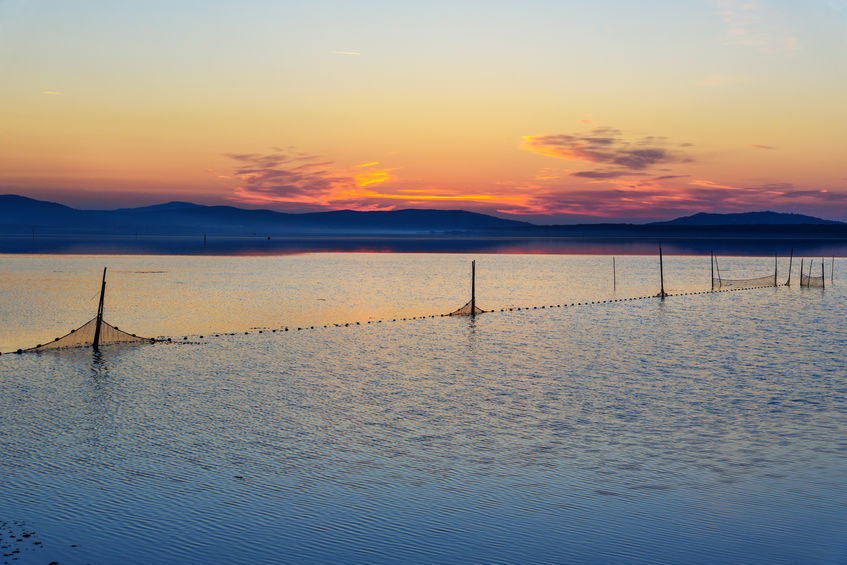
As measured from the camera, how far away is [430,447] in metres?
15.4

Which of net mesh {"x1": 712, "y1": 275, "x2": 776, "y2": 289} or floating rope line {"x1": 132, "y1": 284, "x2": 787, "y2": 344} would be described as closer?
floating rope line {"x1": 132, "y1": 284, "x2": 787, "y2": 344}

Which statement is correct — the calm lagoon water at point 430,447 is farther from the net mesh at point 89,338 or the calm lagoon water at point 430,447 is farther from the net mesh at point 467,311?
the net mesh at point 467,311

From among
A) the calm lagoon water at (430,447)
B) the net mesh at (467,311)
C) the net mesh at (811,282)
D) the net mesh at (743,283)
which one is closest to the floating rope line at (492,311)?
the net mesh at (467,311)

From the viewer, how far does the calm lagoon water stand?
10.8m

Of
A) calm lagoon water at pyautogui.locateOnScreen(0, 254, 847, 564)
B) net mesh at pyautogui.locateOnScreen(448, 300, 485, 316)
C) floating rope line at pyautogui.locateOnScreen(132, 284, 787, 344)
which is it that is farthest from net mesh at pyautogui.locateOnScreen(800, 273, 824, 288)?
net mesh at pyautogui.locateOnScreen(448, 300, 485, 316)

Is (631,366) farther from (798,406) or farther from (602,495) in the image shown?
(602,495)

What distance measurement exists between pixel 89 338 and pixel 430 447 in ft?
63.7

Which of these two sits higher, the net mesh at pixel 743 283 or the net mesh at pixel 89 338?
the net mesh at pixel 743 283

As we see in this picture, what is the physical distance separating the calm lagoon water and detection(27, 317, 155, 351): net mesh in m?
1.57

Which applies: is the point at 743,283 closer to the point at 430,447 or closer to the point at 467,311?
the point at 467,311

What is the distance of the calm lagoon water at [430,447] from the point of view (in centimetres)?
1075

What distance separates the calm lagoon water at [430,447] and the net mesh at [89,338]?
1566mm

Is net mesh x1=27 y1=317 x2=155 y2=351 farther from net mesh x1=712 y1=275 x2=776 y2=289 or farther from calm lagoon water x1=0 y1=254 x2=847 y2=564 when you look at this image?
net mesh x1=712 y1=275 x2=776 y2=289

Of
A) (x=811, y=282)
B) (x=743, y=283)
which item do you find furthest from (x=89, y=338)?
(x=811, y=282)
